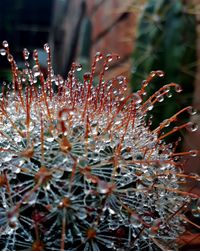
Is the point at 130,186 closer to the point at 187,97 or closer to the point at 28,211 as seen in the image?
the point at 28,211

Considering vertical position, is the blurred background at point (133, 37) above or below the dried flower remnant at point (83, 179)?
above

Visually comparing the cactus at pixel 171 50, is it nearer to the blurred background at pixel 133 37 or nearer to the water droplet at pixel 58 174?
the blurred background at pixel 133 37

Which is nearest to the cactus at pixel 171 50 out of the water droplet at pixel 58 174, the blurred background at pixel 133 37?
the blurred background at pixel 133 37

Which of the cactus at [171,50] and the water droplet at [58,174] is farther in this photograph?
the cactus at [171,50]

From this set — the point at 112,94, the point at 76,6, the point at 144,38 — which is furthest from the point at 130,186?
the point at 76,6

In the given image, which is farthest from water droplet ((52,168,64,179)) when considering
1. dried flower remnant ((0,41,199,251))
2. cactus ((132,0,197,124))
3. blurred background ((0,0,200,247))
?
cactus ((132,0,197,124))

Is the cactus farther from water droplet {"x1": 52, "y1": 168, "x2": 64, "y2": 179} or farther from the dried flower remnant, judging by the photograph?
water droplet {"x1": 52, "y1": 168, "x2": 64, "y2": 179}

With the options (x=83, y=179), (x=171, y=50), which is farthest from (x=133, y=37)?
(x=83, y=179)

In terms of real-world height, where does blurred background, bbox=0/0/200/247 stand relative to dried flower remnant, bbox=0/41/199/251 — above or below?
above
